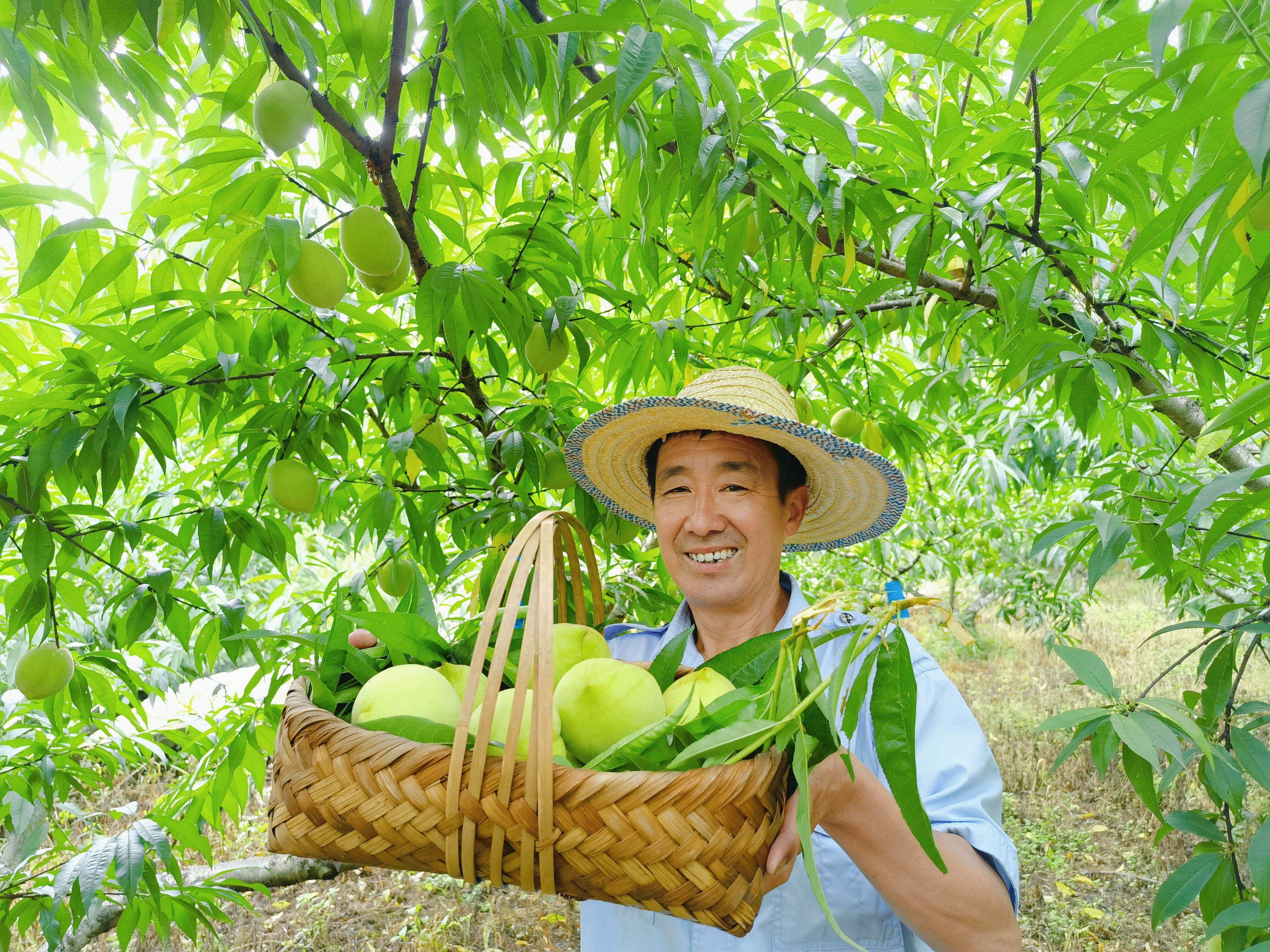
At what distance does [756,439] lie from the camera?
1.60m

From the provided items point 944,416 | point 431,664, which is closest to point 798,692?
point 431,664

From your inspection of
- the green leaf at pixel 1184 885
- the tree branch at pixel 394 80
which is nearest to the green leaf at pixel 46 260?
the tree branch at pixel 394 80

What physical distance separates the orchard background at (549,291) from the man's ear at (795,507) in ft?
1.23

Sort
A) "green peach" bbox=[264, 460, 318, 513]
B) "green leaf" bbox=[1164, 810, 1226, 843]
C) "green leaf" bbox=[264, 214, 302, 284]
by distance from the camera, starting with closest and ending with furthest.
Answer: "green leaf" bbox=[264, 214, 302, 284], "green leaf" bbox=[1164, 810, 1226, 843], "green peach" bbox=[264, 460, 318, 513]

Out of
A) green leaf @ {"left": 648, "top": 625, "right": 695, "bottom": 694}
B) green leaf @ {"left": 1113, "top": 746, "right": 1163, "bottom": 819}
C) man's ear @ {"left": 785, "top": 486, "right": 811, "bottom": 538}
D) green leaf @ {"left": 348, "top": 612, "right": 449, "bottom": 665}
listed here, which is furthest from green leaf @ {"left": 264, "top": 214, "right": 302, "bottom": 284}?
green leaf @ {"left": 1113, "top": 746, "right": 1163, "bottom": 819}

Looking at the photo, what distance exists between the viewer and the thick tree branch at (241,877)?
7.39 feet

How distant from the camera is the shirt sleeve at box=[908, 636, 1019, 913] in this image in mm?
1144

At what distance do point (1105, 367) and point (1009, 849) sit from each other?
2.74 feet

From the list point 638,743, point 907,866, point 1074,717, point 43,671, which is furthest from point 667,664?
point 43,671

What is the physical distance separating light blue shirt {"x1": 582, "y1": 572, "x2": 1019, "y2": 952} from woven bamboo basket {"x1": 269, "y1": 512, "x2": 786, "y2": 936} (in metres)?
0.43

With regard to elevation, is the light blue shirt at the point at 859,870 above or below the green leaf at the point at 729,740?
below

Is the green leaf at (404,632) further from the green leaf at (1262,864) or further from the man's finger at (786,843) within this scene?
the green leaf at (1262,864)

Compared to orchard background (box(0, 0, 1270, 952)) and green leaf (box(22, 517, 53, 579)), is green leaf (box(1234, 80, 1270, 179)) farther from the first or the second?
green leaf (box(22, 517, 53, 579))

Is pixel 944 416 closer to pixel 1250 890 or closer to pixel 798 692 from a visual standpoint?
pixel 1250 890
